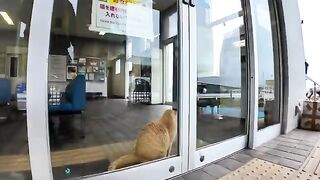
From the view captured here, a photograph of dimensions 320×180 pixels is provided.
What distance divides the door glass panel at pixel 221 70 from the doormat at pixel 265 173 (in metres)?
0.41

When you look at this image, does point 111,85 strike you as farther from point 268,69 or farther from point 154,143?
point 268,69

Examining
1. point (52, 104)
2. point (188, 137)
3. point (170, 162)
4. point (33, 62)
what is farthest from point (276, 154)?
point (33, 62)

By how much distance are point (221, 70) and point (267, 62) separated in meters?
1.01

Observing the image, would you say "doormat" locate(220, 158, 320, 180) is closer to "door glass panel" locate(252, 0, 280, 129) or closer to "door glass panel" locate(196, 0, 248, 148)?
"door glass panel" locate(196, 0, 248, 148)

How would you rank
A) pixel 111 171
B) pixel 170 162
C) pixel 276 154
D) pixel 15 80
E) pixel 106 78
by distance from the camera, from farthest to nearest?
pixel 276 154, pixel 106 78, pixel 170 162, pixel 111 171, pixel 15 80

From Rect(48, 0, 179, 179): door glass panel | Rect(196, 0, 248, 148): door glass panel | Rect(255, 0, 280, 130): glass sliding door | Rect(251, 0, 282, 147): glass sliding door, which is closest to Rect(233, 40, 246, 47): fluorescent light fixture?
Rect(196, 0, 248, 148): door glass panel

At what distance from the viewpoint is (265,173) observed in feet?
6.58

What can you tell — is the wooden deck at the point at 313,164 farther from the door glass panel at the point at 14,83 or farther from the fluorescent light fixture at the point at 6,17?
the fluorescent light fixture at the point at 6,17

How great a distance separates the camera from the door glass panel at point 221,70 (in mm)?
2402

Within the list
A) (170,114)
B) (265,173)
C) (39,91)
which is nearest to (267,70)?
(265,173)

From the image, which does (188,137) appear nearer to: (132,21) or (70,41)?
(132,21)

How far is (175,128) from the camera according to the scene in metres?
1.99

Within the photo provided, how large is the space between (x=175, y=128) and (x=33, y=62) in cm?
120

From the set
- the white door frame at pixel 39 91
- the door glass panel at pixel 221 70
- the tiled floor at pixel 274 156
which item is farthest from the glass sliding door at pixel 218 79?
the white door frame at pixel 39 91
